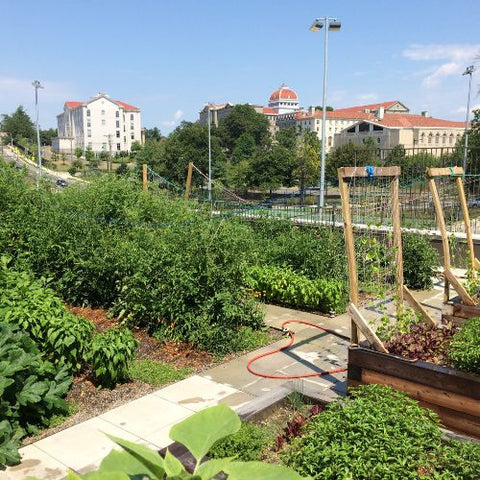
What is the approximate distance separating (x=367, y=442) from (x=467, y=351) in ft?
4.43

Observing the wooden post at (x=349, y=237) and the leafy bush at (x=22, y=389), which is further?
the wooden post at (x=349, y=237)

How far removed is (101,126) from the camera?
112062 millimetres

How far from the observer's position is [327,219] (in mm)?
11242

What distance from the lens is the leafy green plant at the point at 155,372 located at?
5152 mm

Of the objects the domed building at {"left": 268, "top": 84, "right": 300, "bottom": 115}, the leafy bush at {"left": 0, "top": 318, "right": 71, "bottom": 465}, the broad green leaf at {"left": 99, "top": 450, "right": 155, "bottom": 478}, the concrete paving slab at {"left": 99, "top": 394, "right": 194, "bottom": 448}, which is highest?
the domed building at {"left": 268, "top": 84, "right": 300, "bottom": 115}

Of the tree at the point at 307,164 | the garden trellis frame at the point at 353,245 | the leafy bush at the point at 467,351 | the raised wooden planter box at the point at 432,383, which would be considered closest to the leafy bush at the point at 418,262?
the garden trellis frame at the point at 353,245

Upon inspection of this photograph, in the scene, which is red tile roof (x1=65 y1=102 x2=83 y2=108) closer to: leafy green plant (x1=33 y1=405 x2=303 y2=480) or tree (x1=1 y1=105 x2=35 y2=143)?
tree (x1=1 y1=105 x2=35 y2=143)

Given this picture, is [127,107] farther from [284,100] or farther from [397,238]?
[397,238]

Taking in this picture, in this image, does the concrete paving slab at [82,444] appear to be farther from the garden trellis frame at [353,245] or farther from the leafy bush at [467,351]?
the leafy bush at [467,351]

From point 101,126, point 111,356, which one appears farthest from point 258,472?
point 101,126

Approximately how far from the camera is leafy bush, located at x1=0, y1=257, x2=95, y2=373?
4527 mm

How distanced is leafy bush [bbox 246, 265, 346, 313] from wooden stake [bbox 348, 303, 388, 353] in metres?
2.87

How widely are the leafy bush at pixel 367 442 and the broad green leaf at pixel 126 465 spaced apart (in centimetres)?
175

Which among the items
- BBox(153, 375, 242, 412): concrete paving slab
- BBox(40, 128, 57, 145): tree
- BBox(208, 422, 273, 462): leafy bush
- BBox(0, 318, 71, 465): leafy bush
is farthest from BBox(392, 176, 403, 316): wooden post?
BBox(40, 128, 57, 145): tree
